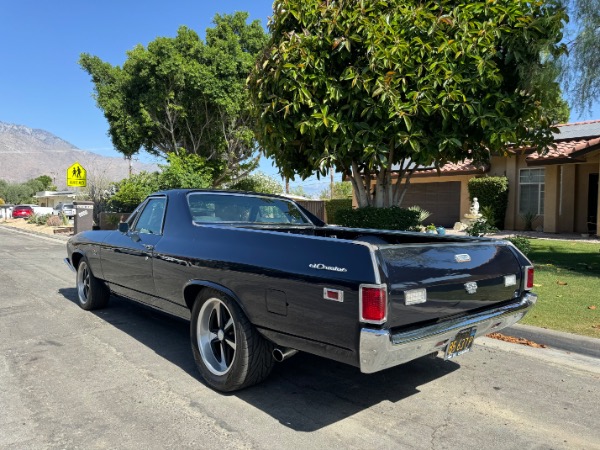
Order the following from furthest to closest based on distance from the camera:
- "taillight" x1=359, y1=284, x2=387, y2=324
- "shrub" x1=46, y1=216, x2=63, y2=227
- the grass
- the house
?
"shrub" x1=46, y1=216, x2=63, y2=227, the house, the grass, "taillight" x1=359, y1=284, x2=387, y2=324

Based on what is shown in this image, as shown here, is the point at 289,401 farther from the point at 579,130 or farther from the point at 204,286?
the point at 579,130

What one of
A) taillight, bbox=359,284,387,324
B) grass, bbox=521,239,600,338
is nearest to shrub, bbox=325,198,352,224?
grass, bbox=521,239,600,338

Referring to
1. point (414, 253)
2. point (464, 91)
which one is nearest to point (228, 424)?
point (414, 253)

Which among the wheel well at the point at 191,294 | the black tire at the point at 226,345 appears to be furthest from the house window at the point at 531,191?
the black tire at the point at 226,345

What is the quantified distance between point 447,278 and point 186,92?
20.5 meters

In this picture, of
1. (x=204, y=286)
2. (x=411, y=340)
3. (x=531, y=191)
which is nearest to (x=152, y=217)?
(x=204, y=286)

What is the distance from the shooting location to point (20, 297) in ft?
25.4

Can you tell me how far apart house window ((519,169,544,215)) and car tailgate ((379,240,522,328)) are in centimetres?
1707

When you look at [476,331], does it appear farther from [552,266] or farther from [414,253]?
[552,266]

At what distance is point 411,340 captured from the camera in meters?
3.07

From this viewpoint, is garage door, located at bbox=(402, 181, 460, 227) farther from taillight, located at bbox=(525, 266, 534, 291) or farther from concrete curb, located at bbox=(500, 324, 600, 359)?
taillight, located at bbox=(525, 266, 534, 291)

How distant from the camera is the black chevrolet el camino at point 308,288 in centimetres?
300

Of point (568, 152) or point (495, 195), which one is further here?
point (495, 195)

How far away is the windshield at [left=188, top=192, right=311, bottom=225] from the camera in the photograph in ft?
16.0
